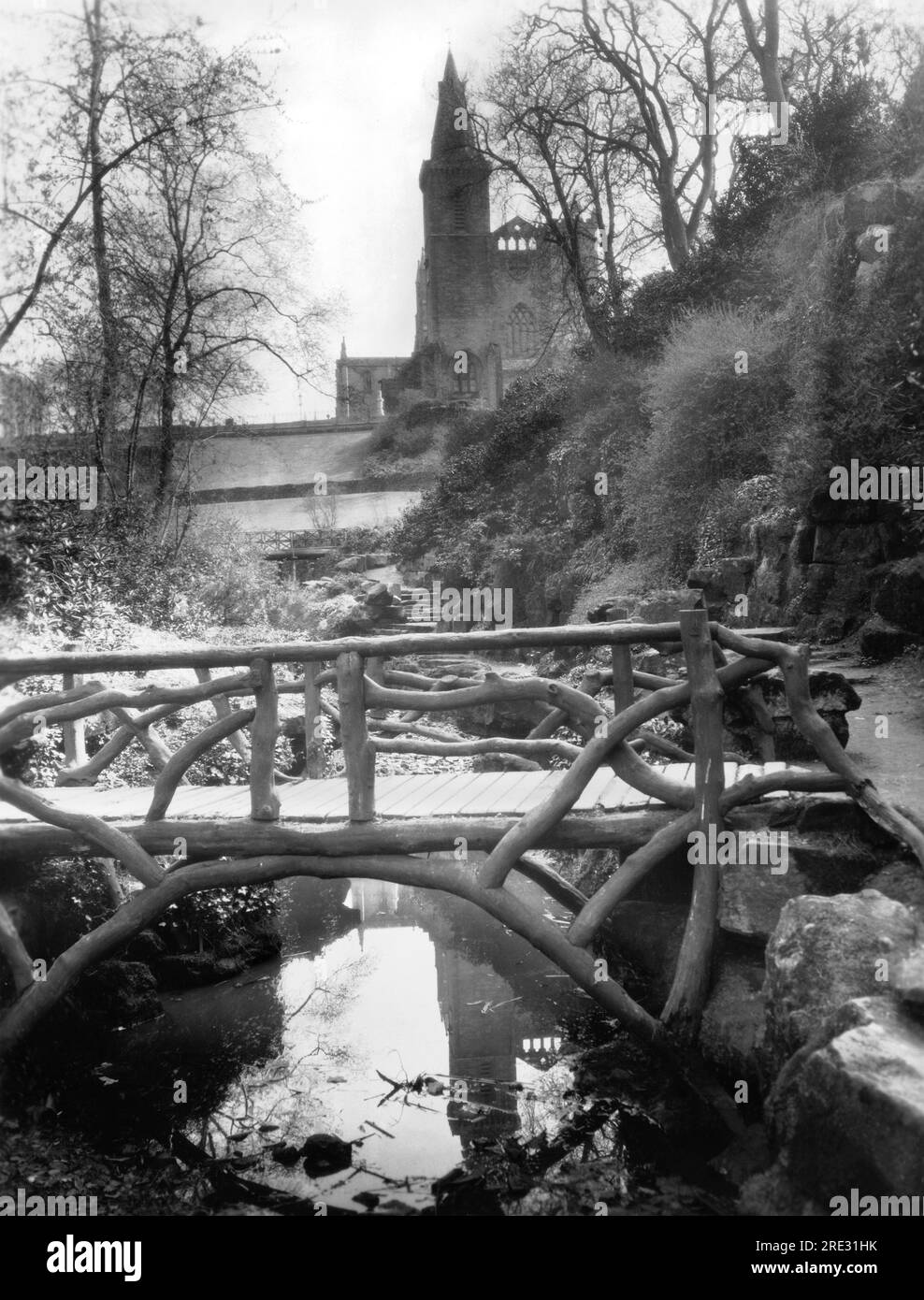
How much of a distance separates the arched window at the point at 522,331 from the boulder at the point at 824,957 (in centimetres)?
1994

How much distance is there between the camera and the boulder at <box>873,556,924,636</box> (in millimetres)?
9117

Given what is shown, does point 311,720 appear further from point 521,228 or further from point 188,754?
point 521,228

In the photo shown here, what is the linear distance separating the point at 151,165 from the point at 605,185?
37.1 ft

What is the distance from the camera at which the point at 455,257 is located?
20453 mm

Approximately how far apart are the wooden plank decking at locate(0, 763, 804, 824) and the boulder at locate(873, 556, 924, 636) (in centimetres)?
468

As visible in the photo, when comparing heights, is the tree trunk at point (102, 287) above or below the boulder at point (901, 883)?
above

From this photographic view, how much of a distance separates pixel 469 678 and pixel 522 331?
18686 millimetres

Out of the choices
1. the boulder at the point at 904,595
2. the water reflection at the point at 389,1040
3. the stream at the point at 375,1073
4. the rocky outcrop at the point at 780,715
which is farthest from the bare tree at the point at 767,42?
the stream at the point at 375,1073

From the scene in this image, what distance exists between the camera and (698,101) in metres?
17.2

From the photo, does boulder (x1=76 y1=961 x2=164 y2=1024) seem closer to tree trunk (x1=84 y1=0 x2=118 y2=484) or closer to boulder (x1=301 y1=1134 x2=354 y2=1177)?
boulder (x1=301 y1=1134 x2=354 y2=1177)

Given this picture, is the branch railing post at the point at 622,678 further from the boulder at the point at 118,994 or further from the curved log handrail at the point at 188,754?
the boulder at the point at 118,994

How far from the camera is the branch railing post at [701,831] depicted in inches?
168
